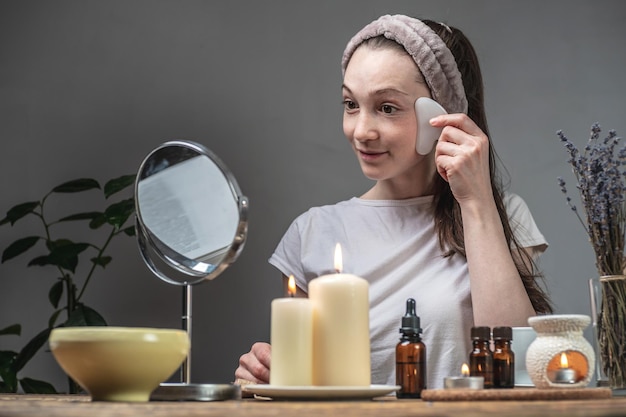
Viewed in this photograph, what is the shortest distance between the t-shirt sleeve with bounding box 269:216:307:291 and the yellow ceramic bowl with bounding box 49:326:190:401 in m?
1.02

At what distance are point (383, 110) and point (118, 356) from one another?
3.25ft

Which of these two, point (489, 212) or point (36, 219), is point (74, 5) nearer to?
point (36, 219)

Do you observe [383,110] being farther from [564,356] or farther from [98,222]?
[98,222]

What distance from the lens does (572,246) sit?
2.61 meters

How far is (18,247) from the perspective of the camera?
101 inches

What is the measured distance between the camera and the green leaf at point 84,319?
239cm

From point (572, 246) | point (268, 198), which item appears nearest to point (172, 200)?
point (268, 198)

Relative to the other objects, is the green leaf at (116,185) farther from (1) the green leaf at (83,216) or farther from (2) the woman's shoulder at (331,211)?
(2) the woman's shoulder at (331,211)

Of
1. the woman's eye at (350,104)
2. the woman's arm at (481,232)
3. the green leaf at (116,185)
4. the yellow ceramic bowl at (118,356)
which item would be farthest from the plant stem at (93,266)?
the yellow ceramic bowl at (118,356)

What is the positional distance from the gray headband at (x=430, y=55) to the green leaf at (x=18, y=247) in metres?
1.31

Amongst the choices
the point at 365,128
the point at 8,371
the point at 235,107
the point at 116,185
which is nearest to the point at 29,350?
the point at 8,371

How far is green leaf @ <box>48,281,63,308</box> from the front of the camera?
102 inches

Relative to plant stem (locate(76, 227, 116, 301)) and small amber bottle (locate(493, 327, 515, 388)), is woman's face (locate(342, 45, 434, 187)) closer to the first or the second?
small amber bottle (locate(493, 327, 515, 388))

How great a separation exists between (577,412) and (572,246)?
2.02 meters
